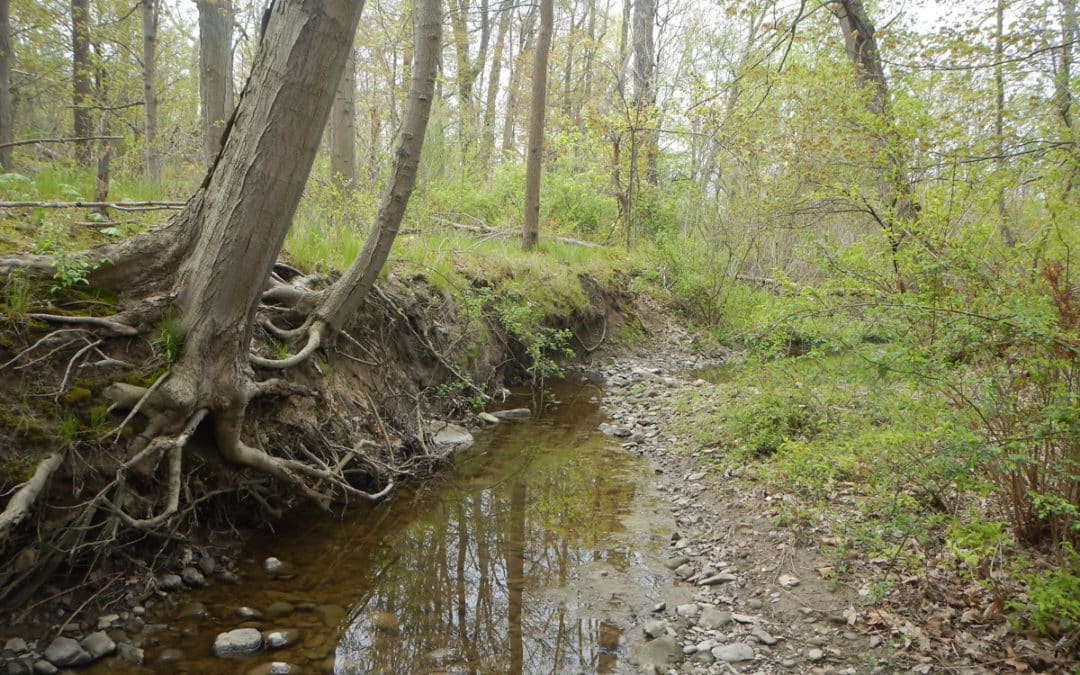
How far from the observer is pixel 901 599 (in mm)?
3396

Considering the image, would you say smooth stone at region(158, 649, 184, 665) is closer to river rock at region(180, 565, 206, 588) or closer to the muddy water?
the muddy water

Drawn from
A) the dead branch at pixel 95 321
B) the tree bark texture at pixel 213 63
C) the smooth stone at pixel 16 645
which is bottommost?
the smooth stone at pixel 16 645

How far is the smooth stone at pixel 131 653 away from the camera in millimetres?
3173

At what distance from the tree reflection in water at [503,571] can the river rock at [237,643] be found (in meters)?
0.45

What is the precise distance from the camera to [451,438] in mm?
6809

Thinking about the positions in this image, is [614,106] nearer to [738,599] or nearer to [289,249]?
[289,249]

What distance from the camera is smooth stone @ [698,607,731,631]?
11.7 ft

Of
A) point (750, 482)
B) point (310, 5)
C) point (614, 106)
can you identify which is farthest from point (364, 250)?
point (614, 106)

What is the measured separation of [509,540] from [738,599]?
1793 millimetres

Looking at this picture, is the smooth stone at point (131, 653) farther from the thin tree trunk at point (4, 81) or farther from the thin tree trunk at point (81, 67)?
the thin tree trunk at point (81, 67)

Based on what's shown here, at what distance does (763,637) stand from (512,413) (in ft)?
16.7

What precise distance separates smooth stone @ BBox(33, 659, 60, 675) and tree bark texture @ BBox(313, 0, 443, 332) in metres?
2.93

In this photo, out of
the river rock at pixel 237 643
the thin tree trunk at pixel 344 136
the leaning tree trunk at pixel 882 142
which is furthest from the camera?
the thin tree trunk at pixel 344 136

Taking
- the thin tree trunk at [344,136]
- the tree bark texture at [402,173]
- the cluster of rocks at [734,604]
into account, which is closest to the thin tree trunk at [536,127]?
the thin tree trunk at [344,136]
